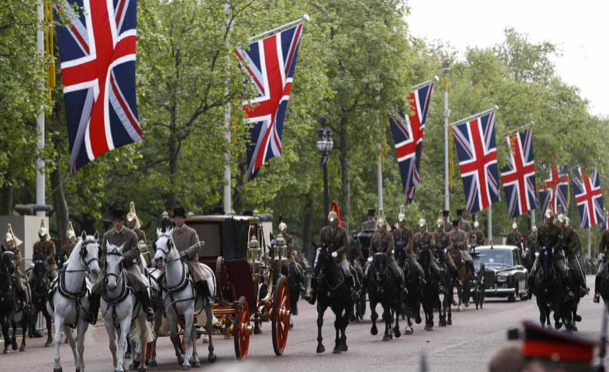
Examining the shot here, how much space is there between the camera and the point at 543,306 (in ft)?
77.9

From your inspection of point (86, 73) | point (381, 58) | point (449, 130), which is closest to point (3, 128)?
point (86, 73)

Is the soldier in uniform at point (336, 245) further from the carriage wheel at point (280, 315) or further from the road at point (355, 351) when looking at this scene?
the road at point (355, 351)

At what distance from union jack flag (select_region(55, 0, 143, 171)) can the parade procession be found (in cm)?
4

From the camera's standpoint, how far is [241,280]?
19.5 metres

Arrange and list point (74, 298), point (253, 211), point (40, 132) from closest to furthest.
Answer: point (74, 298) < point (40, 132) < point (253, 211)

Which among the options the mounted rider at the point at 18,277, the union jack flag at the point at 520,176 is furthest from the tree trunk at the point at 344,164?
the mounted rider at the point at 18,277

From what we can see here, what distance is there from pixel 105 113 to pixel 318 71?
22.2m

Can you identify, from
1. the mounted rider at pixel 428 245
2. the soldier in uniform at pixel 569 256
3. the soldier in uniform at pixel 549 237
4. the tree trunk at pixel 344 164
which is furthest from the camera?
the tree trunk at pixel 344 164

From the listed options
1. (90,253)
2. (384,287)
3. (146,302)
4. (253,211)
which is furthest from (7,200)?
(90,253)

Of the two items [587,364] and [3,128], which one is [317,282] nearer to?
[3,128]

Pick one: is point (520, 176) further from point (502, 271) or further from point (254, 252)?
point (254, 252)

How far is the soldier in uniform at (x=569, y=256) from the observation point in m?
23.6

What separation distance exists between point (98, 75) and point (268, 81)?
33.3ft

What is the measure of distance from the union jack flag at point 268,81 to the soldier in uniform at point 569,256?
1438cm
